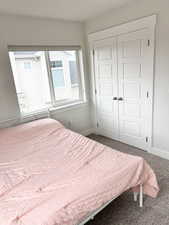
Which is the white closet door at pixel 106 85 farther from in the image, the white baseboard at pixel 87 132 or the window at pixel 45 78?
the window at pixel 45 78

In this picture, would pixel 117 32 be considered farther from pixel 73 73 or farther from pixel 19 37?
pixel 19 37

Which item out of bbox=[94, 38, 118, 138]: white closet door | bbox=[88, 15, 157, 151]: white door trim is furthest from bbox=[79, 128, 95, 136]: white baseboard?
bbox=[94, 38, 118, 138]: white closet door

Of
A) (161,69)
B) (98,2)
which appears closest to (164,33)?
(161,69)

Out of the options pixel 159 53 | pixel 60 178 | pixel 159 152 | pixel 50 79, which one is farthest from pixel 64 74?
pixel 60 178

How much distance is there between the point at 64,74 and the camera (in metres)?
3.60

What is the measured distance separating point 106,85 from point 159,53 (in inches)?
46.9

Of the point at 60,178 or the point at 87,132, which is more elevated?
the point at 60,178

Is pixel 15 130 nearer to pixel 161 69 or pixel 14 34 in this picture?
pixel 14 34

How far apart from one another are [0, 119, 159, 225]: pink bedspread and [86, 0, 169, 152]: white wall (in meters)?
1.14

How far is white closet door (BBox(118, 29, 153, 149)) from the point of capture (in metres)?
2.70

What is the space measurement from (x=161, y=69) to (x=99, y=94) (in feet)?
4.66

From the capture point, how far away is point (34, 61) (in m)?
3.21

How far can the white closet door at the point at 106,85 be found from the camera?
320 cm

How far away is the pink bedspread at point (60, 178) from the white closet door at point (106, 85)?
1359mm
